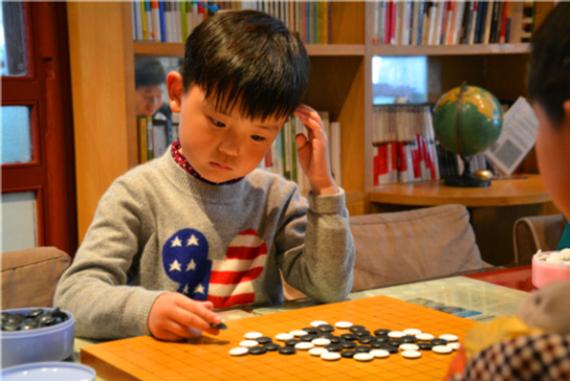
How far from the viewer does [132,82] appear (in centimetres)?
254

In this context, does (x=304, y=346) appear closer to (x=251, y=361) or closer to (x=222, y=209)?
(x=251, y=361)

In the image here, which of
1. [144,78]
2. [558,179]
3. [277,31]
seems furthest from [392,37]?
[558,179]

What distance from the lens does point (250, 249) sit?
63.6 inches

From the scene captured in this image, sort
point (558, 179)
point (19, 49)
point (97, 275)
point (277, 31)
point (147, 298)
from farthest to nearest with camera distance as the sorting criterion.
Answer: point (19, 49)
point (277, 31)
point (97, 275)
point (147, 298)
point (558, 179)

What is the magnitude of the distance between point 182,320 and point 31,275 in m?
0.44

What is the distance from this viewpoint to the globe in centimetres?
322

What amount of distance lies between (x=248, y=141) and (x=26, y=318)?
1.66 ft

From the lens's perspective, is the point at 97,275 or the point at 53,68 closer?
the point at 97,275

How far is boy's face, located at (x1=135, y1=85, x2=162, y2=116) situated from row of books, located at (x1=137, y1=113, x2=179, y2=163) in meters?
0.09

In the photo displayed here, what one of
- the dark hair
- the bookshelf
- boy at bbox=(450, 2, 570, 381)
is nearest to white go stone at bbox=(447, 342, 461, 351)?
boy at bbox=(450, 2, 570, 381)

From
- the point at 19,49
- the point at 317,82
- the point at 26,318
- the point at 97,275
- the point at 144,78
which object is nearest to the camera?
the point at 26,318

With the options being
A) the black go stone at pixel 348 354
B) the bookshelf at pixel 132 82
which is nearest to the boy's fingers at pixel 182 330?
the black go stone at pixel 348 354

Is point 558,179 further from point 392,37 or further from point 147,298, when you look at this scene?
point 392,37

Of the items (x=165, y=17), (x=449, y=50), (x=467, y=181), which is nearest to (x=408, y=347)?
(x=165, y=17)
